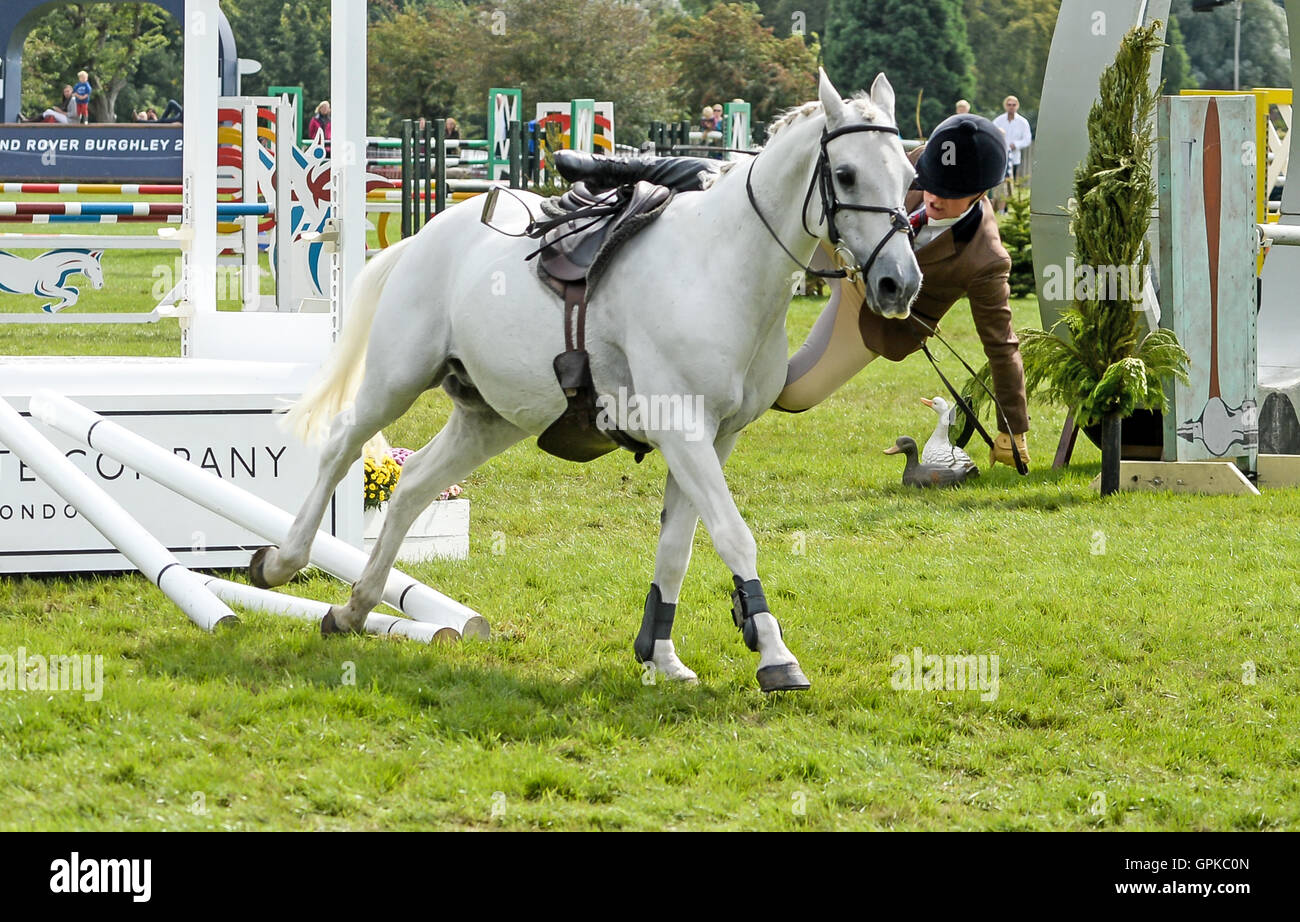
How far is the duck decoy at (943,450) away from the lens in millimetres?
9336

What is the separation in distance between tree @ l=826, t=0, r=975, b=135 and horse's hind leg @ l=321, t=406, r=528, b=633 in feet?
156

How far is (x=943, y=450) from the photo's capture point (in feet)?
30.9

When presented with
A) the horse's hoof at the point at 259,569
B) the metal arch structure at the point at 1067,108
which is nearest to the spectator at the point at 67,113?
the metal arch structure at the point at 1067,108

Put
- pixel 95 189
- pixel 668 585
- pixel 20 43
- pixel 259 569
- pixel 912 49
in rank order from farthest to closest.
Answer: pixel 912 49 < pixel 20 43 < pixel 95 189 < pixel 259 569 < pixel 668 585

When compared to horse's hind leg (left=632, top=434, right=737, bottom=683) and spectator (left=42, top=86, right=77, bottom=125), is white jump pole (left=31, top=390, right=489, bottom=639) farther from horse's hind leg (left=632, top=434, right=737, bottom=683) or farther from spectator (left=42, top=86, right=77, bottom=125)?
spectator (left=42, top=86, right=77, bottom=125)

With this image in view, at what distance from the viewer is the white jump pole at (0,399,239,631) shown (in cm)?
571

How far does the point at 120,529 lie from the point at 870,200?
3.14 metres

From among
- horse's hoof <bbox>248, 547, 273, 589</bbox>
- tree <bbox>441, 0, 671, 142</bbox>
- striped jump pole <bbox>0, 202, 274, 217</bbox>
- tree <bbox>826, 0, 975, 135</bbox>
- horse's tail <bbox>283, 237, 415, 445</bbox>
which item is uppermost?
tree <bbox>826, 0, 975, 135</bbox>

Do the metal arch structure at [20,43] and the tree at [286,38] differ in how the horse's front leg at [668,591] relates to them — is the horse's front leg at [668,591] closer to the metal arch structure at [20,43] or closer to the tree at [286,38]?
the metal arch structure at [20,43]

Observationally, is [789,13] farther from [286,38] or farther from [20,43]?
[20,43]

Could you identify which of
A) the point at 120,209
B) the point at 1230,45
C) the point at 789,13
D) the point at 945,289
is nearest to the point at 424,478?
the point at 945,289

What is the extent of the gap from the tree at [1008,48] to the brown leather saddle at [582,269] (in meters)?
53.3

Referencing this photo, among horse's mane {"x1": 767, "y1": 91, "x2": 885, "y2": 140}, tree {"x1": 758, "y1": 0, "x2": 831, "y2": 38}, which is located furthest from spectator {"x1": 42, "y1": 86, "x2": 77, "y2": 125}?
tree {"x1": 758, "y1": 0, "x2": 831, "y2": 38}

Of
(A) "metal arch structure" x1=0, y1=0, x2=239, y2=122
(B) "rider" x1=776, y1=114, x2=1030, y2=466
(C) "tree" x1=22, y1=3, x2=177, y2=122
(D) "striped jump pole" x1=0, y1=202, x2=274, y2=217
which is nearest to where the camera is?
(B) "rider" x1=776, y1=114, x2=1030, y2=466
